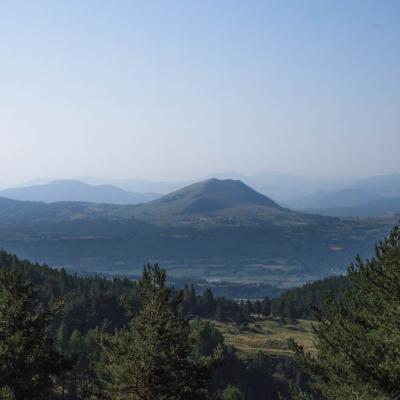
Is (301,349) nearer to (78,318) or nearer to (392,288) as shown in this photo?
(392,288)

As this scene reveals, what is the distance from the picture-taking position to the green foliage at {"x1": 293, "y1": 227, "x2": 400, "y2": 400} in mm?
21203

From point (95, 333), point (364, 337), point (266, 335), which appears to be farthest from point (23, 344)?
point (266, 335)

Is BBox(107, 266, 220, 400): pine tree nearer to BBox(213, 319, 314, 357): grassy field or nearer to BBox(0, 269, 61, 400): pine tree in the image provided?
BBox(0, 269, 61, 400): pine tree

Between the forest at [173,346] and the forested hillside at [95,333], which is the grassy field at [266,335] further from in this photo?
the forest at [173,346]

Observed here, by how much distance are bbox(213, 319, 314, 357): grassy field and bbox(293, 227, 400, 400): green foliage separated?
304ft

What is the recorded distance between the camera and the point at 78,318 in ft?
397

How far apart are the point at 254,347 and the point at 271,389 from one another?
1884cm

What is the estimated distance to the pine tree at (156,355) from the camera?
70.1ft

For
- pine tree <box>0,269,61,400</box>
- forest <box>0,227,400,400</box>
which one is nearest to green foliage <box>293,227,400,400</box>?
forest <box>0,227,400,400</box>

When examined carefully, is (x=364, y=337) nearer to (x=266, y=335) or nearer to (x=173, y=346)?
(x=173, y=346)

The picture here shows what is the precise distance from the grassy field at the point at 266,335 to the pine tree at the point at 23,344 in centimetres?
9925

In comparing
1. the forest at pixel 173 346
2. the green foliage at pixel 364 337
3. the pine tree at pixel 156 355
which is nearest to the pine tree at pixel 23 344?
the forest at pixel 173 346

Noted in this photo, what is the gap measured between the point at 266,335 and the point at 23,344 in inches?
5057

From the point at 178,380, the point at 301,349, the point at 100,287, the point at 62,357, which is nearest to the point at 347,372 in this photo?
the point at 301,349
